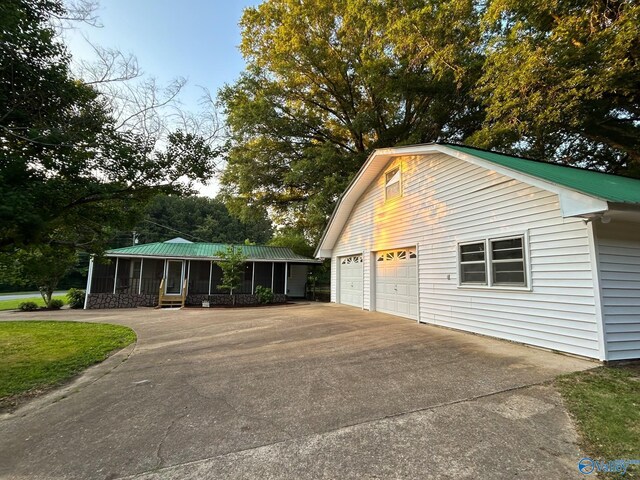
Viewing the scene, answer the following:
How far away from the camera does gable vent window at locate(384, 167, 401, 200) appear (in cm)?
1025

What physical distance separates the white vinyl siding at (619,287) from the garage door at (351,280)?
8170mm

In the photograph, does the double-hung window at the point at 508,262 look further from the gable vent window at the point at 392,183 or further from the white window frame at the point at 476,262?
the gable vent window at the point at 392,183

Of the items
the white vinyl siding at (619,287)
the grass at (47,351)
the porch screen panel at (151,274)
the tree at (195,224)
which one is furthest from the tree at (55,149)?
the tree at (195,224)

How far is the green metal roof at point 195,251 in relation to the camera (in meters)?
14.8

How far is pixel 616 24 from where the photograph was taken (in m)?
7.05

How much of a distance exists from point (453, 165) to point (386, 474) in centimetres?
730

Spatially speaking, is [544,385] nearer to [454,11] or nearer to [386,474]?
[386,474]

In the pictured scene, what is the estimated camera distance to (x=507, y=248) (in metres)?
6.40

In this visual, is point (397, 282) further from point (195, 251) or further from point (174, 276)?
point (174, 276)

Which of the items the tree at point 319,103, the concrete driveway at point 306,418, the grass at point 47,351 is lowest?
the grass at point 47,351

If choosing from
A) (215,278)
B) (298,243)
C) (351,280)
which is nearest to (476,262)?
(351,280)

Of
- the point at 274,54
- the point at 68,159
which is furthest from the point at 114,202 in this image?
the point at 274,54

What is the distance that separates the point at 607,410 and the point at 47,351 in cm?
907

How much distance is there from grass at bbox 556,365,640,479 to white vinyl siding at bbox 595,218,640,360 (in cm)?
42
